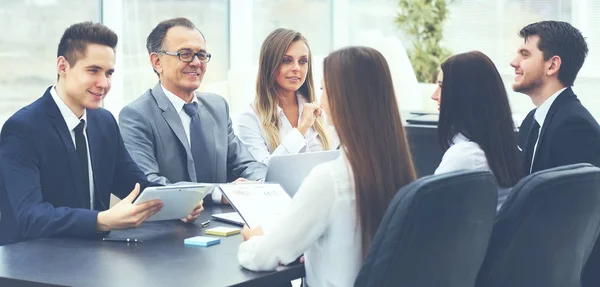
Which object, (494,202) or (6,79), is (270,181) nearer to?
(494,202)

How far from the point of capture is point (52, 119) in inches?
117

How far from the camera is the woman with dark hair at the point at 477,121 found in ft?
9.84

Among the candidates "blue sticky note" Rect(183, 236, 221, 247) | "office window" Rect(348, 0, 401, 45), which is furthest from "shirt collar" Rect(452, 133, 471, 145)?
"office window" Rect(348, 0, 401, 45)

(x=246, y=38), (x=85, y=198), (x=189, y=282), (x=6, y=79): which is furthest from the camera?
(x=246, y=38)

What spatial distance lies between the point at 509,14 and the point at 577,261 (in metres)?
5.65

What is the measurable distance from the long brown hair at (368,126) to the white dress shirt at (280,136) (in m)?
1.71

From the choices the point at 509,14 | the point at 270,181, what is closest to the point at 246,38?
the point at 509,14

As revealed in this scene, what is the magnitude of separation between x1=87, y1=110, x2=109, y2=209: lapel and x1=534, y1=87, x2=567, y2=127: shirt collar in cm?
167

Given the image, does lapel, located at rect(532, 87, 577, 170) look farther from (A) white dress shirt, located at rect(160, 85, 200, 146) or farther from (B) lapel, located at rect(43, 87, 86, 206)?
(B) lapel, located at rect(43, 87, 86, 206)

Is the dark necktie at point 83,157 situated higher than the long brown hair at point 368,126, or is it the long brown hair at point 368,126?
the long brown hair at point 368,126

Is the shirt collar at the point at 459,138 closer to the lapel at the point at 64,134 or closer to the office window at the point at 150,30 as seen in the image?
the lapel at the point at 64,134

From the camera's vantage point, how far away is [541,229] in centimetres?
249

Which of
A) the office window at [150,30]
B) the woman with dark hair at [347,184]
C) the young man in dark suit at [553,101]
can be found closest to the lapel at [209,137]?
the young man in dark suit at [553,101]

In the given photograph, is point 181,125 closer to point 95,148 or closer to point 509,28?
point 95,148
